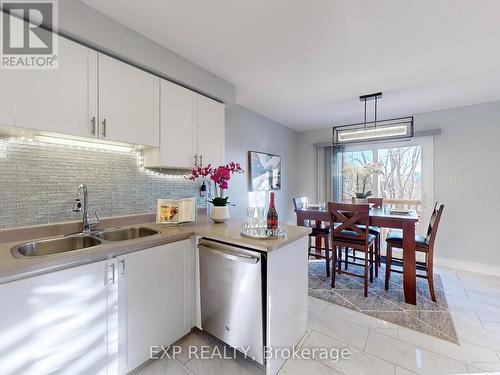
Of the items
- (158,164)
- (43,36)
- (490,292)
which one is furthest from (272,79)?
(490,292)

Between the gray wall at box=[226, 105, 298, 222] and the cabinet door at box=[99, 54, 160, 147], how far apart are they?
142cm

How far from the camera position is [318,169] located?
4691mm

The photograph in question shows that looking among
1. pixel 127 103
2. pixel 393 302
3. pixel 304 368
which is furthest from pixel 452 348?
pixel 127 103

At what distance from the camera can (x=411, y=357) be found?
5.40 ft

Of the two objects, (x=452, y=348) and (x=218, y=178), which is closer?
(x=452, y=348)

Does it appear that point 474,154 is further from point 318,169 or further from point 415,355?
point 415,355

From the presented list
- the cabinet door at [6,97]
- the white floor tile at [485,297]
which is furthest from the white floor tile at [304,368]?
the cabinet door at [6,97]

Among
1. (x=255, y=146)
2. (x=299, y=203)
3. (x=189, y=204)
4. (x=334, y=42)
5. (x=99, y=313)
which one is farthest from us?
(x=255, y=146)

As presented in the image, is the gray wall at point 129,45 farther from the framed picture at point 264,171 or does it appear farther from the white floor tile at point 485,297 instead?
the white floor tile at point 485,297

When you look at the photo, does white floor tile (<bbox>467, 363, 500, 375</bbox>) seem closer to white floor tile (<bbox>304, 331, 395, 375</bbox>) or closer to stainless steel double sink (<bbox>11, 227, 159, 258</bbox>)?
white floor tile (<bbox>304, 331, 395, 375</bbox>)

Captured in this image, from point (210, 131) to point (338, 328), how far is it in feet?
7.35

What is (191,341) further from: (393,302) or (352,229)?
(393,302)

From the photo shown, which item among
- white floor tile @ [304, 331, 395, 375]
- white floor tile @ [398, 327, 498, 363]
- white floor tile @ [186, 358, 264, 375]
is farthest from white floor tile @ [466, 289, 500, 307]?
white floor tile @ [186, 358, 264, 375]

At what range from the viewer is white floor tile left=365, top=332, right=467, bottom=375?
5.02 feet
